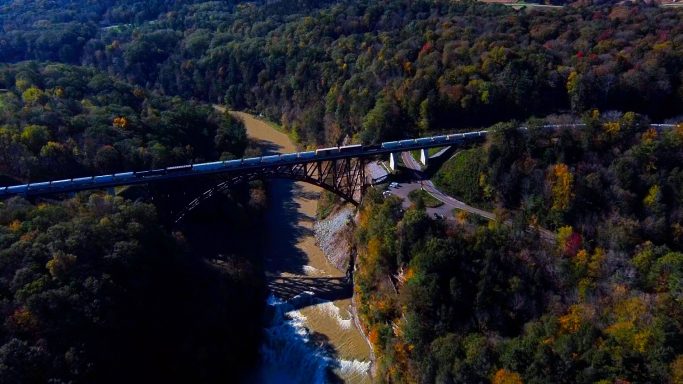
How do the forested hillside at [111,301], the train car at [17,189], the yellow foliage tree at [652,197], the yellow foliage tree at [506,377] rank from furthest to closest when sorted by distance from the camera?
1. the train car at [17,189]
2. the yellow foliage tree at [652,197]
3. the forested hillside at [111,301]
4. the yellow foliage tree at [506,377]

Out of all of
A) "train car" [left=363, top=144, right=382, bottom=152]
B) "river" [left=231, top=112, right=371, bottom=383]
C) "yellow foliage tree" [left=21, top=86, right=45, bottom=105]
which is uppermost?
"yellow foliage tree" [left=21, top=86, right=45, bottom=105]

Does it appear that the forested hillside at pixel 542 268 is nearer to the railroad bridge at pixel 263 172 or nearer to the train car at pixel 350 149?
the railroad bridge at pixel 263 172

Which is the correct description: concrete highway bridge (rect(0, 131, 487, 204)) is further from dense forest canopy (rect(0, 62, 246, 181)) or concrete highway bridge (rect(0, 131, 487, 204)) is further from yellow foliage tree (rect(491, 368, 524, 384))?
yellow foliage tree (rect(491, 368, 524, 384))

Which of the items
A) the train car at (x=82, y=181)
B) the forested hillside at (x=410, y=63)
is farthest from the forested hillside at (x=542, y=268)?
the train car at (x=82, y=181)

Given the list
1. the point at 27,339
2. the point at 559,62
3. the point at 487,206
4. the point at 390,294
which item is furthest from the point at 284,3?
the point at 27,339

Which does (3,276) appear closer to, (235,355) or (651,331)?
(235,355)

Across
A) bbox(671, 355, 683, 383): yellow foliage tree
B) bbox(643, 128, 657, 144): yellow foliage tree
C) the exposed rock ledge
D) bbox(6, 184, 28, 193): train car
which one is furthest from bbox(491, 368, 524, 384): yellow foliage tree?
bbox(6, 184, 28, 193): train car
